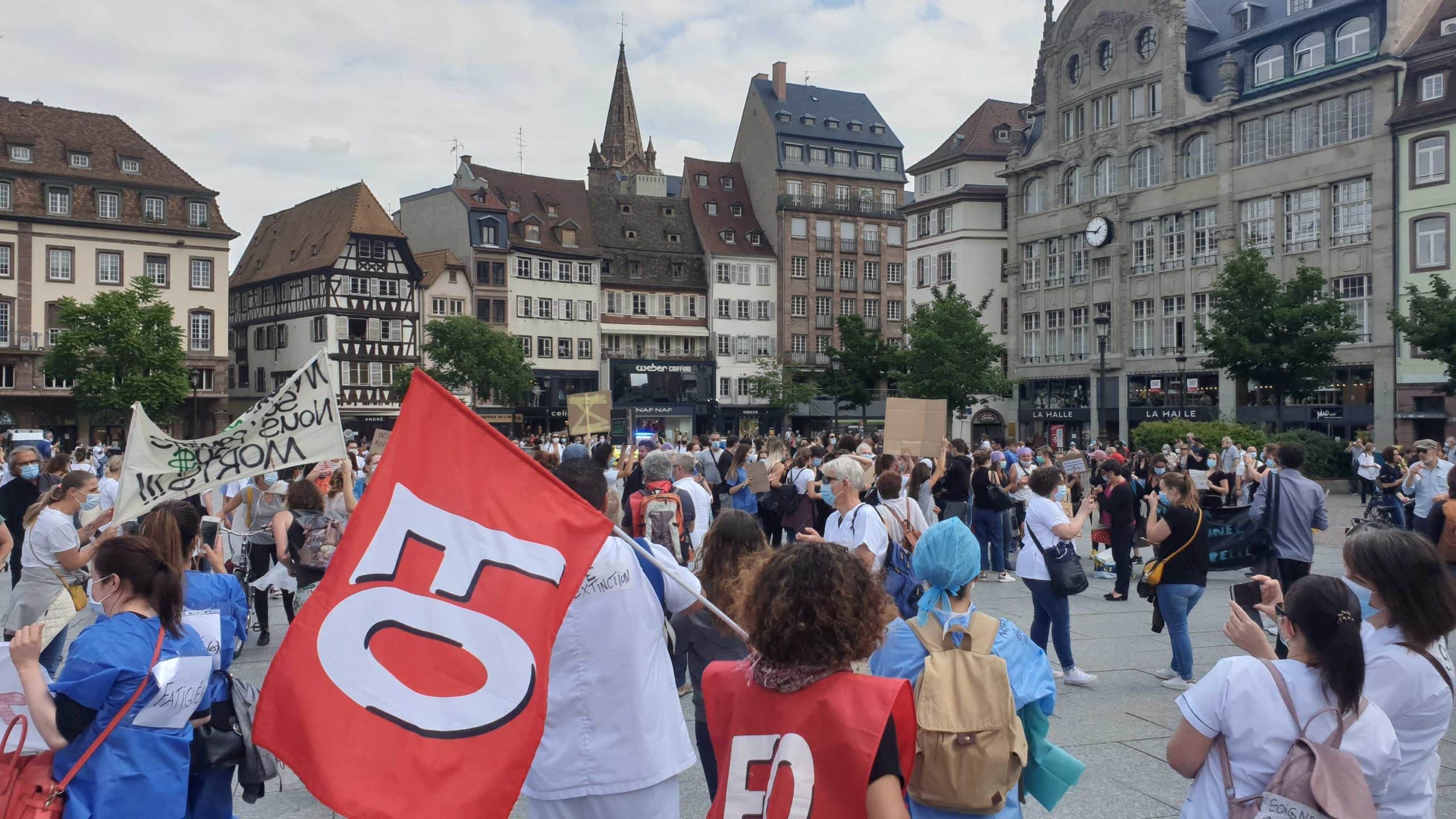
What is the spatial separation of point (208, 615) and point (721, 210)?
70.9 meters

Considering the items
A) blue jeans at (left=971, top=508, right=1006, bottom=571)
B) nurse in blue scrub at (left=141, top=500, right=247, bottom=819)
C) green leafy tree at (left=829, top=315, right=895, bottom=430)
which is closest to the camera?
nurse in blue scrub at (left=141, top=500, right=247, bottom=819)

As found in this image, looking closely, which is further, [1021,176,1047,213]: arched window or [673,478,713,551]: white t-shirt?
[1021,176,1047,213]: arched window

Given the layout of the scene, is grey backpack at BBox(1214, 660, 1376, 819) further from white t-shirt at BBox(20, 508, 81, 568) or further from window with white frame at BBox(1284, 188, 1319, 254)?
window with white frame at BBox(1284, 188, 1319, 254)

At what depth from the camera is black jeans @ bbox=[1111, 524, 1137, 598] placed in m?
13.2

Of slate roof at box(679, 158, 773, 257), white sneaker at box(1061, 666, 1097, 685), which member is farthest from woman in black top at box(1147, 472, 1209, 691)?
slate roof at box(679, 158, 773, 257)

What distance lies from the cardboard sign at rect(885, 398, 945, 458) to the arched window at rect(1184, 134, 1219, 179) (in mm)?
36024

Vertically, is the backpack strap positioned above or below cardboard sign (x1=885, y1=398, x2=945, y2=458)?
below

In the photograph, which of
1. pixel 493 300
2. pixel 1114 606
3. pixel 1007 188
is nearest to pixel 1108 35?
pixel 1007 188

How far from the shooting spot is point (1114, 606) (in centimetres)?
1287

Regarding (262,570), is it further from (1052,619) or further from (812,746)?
(812,746)

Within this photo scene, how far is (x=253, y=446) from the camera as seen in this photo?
25.9ft

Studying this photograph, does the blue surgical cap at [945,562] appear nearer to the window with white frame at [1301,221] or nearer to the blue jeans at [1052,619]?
the blue jeans at [1052,619]

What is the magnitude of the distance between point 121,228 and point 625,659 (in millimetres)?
62637

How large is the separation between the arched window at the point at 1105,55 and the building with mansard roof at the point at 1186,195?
3.1 inches
